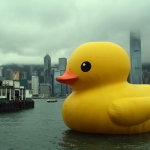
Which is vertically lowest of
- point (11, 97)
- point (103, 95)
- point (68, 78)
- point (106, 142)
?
point (11, 97)

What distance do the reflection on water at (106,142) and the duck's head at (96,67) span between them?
8.17ft

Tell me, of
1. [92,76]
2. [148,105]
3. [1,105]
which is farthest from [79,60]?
[1,105]

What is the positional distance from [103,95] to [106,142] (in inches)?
85.8

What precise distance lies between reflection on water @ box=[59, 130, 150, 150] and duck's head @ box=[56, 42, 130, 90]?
8.17 feet

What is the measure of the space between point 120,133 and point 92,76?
118 inches

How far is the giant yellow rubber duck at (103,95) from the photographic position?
38.2ft

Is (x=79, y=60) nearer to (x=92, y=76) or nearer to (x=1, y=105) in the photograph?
(x=92, y=76)

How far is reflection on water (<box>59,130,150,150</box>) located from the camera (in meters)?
10.8

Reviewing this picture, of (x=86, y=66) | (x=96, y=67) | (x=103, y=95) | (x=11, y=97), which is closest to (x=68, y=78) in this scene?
(x=86, y=66)

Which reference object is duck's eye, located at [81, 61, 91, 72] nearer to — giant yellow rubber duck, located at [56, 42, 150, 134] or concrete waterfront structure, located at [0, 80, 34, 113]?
giant yellow rubber duck, located at [56, 42, 150, 134]

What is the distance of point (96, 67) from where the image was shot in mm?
12758

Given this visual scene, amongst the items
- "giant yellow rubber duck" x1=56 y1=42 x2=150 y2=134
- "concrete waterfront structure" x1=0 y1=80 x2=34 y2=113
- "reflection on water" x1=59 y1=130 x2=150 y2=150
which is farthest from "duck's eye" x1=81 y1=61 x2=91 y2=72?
"concrete waterfront structure" x1=0 y1=80 x2=34 y2=113

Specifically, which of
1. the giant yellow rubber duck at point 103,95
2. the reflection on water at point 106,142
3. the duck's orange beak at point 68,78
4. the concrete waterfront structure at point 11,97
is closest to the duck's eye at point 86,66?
the giant yellow rubber duck at point 103,95

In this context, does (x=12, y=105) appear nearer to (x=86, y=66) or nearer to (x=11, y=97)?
(x=11, y=97)
